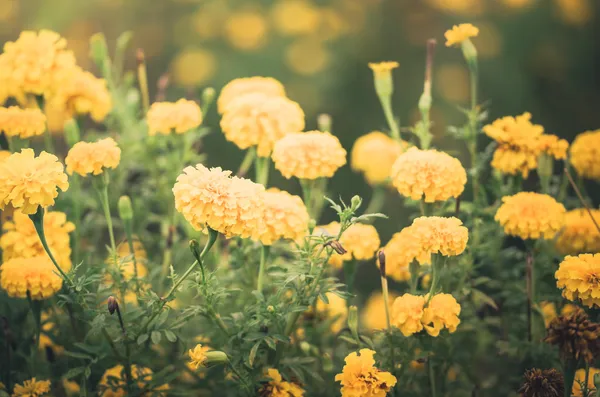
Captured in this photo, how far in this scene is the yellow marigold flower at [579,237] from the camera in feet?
4.30

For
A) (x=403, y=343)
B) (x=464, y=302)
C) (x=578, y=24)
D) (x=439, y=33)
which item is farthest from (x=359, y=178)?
(x=403, y=343)

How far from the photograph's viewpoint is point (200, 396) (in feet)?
4.54

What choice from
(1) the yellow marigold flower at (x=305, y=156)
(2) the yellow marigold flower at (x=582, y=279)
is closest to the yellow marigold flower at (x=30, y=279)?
(1) the yellow marigold flower at (x=305, y=156)

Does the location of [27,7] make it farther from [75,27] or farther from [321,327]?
[321,327]

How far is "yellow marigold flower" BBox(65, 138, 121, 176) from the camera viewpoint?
1147 mm

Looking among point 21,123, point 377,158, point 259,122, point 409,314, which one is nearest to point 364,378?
point 409,314

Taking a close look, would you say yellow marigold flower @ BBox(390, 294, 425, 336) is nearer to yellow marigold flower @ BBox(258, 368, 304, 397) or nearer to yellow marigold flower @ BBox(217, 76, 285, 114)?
yellow marigold flower @ BBox(258, 368, 304, 397)

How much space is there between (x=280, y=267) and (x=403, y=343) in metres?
0.25

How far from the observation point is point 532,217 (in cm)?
119

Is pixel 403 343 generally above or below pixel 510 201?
below

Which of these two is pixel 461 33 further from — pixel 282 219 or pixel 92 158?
pixel 92 158

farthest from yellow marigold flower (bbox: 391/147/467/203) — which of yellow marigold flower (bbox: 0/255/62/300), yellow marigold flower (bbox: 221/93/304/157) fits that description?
yellow marigold flower (bbox: 0/255/62/300)

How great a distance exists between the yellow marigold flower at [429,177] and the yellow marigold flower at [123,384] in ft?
1.79

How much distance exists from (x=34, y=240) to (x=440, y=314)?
2.43ft
